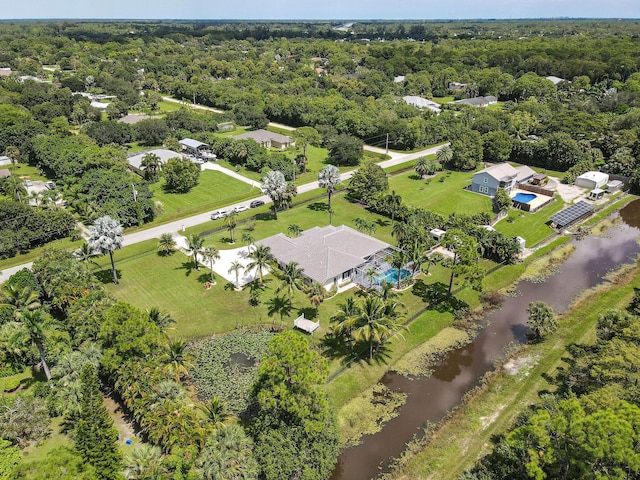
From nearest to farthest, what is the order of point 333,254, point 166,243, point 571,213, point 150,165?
1. point 333,254
2. point 166,243
3. point 571,213
4. point 150,165

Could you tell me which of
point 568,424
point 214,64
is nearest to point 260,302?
point 568,424

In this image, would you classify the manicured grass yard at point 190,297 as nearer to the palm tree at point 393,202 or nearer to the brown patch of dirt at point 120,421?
the brown patch of dirt at point 120,421

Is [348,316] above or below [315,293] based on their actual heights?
below

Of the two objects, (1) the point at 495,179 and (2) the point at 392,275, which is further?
(1) the point at 495,179

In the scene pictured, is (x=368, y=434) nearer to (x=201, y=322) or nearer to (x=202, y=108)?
(x=201, y=322)

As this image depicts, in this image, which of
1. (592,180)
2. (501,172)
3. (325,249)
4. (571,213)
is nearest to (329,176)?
(325,249)

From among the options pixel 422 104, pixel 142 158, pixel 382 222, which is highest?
pixel 422 104

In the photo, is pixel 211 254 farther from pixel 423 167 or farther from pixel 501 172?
pixel 501 172

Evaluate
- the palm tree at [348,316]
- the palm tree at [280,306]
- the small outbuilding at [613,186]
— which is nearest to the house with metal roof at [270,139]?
the palm tree at [280,306]
